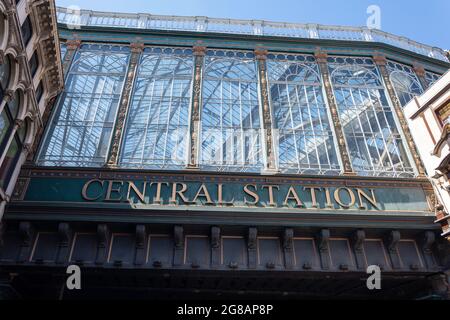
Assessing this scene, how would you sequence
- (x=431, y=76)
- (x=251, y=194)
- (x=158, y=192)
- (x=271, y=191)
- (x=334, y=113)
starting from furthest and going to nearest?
(x=431, y=76) < (x=334, y=113) < (x=271, y=191) < (x=251, y=194) < (x=158, y=192)

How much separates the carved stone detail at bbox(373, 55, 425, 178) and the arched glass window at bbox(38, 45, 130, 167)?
10.7 metres

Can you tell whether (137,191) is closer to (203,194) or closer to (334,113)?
(203,194)

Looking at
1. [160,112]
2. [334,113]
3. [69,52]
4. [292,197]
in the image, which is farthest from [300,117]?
[69,52]

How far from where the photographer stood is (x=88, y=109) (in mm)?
12578

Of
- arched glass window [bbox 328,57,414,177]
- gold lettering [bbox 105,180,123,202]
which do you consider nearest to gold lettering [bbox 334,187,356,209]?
arched glass window [bbox 328,57,414,177]

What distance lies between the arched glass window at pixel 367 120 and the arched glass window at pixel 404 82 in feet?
2.41

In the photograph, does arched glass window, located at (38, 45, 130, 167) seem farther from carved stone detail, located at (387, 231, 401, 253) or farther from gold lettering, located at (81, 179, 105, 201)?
carved stone detail, located at (387, 231, 401, 253)

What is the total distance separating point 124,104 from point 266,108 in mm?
5280

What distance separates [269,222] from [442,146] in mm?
6377

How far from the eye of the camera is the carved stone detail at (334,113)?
1172 cm

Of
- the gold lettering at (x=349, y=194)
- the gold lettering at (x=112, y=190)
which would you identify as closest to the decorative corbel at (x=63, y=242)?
the gold lettering at (x=112, y=190)

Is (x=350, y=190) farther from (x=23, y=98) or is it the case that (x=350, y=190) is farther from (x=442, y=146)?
(x=23, y=98)

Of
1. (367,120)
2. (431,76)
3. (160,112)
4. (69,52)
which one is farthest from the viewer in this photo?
(431,76)

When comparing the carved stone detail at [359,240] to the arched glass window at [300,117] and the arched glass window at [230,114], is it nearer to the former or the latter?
the arched glass window at [300,117]
